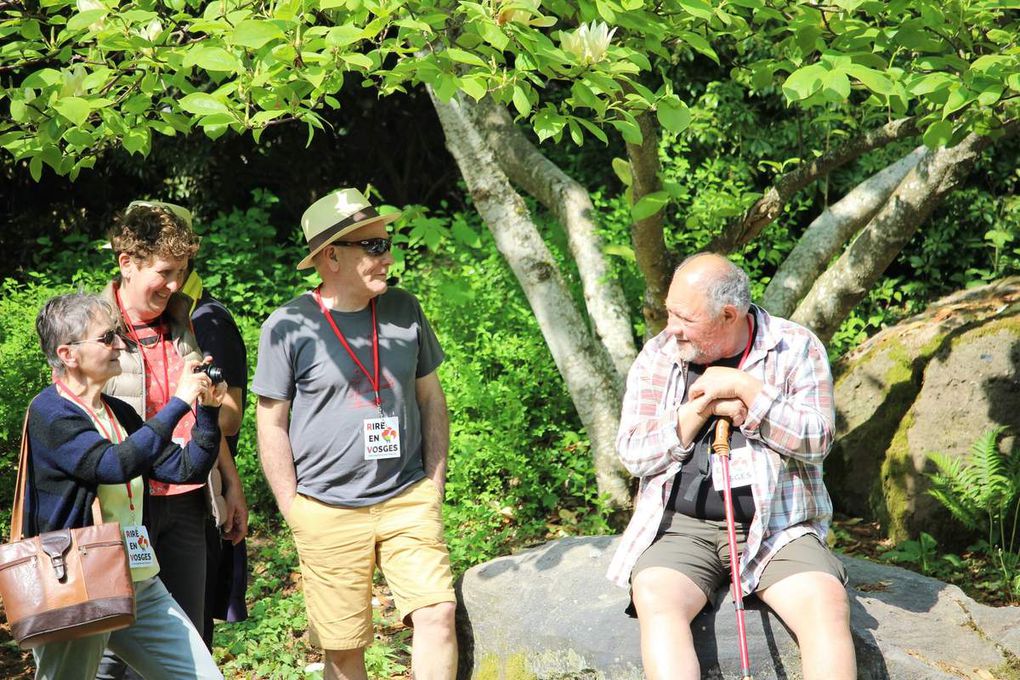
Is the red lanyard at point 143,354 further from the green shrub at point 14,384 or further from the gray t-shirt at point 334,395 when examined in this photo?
the green shrub at point 14,384

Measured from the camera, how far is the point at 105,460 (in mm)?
3121

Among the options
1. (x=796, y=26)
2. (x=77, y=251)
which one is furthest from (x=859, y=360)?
(x=77, y=251)

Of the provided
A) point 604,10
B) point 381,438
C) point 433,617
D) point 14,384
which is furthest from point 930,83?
point 14,384

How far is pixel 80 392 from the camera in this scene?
3.27 metres

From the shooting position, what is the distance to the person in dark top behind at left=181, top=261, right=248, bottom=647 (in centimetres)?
Answer: 388

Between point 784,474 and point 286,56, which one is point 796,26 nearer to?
point 784,474

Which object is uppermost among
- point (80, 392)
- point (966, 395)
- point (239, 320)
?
point (239, 320)

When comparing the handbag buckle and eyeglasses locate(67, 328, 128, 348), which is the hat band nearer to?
eyeglasses locate(67, 328, 128, 348)

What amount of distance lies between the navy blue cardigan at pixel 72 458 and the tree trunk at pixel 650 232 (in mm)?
2314

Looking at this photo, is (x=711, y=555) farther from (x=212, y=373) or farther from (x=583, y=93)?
(x=212, y=373)

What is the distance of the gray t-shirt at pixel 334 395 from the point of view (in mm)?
3828

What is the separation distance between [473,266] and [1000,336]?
3528mm

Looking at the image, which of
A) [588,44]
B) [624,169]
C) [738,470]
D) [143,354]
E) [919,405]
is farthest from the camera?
[919,405]

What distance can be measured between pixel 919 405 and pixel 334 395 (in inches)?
150
